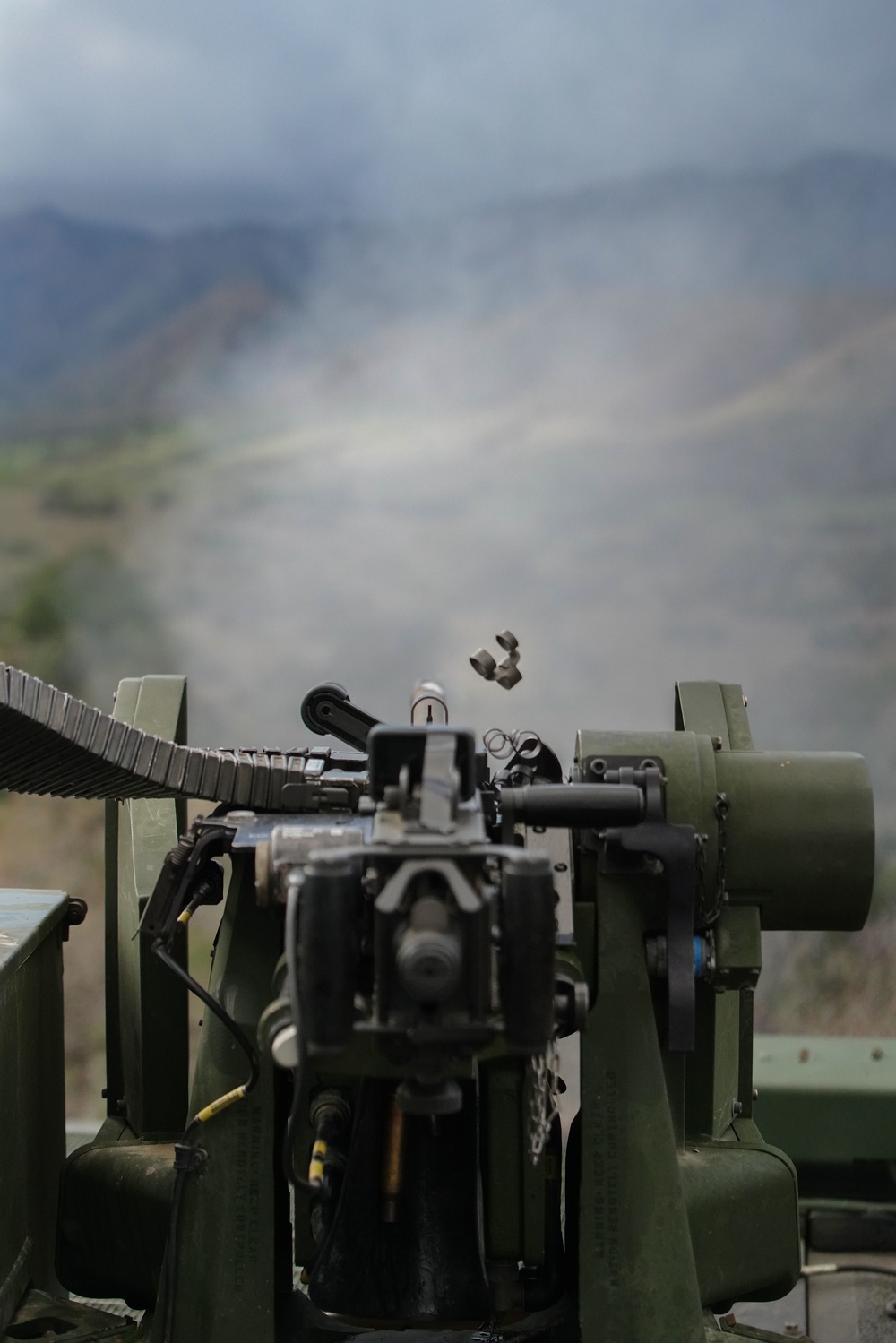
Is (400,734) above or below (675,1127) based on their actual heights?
above

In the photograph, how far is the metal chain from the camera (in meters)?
1.54

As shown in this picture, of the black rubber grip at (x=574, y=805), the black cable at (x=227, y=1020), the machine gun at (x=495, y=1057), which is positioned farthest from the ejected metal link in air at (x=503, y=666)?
the black cable at (x=227, y=1020)

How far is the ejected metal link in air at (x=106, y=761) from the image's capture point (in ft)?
5.08

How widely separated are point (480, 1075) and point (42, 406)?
3.48 metres

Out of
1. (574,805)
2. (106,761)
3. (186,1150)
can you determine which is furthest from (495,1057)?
(106,761)

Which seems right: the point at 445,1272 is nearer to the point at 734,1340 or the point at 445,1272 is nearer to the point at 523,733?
the point at 734,1340

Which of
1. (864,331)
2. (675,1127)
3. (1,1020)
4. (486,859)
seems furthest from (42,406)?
(486,859)

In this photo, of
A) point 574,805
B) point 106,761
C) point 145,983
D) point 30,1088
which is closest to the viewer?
point 574,805

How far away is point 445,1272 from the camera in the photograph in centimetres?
181

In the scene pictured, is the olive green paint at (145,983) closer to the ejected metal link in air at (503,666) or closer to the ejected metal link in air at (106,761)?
the ejected metal link in air at (106,761)

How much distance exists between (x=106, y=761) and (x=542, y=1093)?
589 millimetres

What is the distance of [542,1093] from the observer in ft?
5.17

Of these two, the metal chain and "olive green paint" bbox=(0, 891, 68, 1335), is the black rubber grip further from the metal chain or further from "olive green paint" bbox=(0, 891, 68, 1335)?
"olive green paint" bbox=(0, 891, 68, 1335)

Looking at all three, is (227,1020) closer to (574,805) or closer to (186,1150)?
(186,1150)
